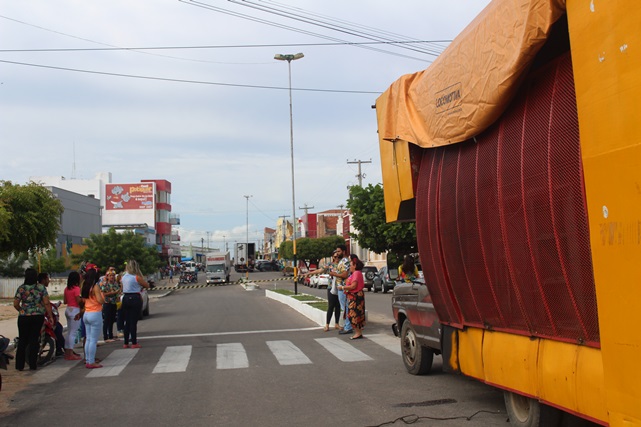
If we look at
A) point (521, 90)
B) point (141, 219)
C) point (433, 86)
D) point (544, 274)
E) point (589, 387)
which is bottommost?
point (589, 387)

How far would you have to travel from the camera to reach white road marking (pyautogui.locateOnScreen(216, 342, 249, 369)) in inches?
416

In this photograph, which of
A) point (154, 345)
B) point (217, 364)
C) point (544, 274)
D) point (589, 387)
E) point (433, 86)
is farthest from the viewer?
point (154, 345)

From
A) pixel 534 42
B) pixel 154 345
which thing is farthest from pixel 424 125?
pixel 154 345

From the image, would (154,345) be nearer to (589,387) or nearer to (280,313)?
(280,313)

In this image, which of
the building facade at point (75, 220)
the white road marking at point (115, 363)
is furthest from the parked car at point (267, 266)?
the white road marking at point (115, 363)

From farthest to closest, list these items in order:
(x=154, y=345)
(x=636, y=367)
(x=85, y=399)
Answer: (x=154, y=345) → (x=85, y=399) → (x=636, y=367)

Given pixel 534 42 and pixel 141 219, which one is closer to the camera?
pixel 534 42

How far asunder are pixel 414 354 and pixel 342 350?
3106 mm

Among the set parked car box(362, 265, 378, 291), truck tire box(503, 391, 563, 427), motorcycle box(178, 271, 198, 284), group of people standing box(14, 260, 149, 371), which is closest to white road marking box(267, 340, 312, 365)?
group of people standing box(14, 260, 149, 371)

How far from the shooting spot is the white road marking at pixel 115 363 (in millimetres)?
10195

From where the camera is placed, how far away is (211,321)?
1945cm

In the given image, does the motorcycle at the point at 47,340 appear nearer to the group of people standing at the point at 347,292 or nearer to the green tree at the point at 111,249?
the group of people standing at the point at 347,292

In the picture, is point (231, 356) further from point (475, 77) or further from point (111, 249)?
point (111, 249)

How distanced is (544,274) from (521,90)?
1.49m
